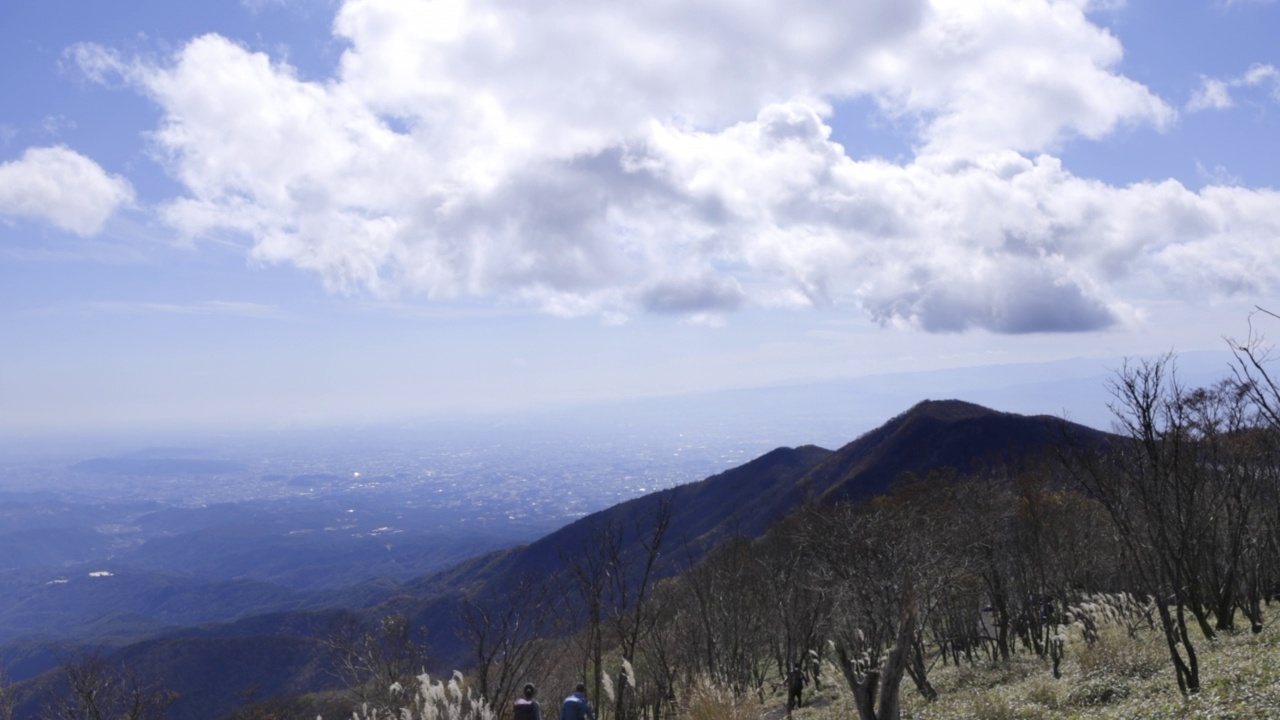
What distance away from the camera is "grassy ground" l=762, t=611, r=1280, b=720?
927cm

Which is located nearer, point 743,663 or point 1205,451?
point 1205,451

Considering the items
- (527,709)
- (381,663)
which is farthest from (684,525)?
(527,709)

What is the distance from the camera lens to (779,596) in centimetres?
2417

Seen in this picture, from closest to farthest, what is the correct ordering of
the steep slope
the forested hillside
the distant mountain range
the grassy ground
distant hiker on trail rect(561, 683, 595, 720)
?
the grassy ground
distant hiker on trail rect(561, 683, 595, 720)
the forested hillside
the steep slope
the distant mountain range

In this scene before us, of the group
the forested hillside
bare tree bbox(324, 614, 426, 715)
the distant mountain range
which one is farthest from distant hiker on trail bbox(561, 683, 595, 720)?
the distant mountain range

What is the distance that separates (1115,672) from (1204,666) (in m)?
1.60

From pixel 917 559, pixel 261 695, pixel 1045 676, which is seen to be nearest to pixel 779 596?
pixel 1045 676

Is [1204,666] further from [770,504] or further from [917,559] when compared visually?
[770,504]

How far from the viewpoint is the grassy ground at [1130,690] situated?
9.27 meters

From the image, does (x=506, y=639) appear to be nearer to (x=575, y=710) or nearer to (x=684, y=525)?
(x=575, y=710)

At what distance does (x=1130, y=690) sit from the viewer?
1154cm

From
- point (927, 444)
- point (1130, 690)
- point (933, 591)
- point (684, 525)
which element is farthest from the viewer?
point (684, 525)

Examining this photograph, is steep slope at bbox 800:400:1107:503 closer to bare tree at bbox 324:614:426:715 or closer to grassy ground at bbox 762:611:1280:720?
grassy ground at bbox 762:611:1280:720

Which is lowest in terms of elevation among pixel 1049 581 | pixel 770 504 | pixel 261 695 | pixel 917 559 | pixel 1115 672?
pixel 261 695
